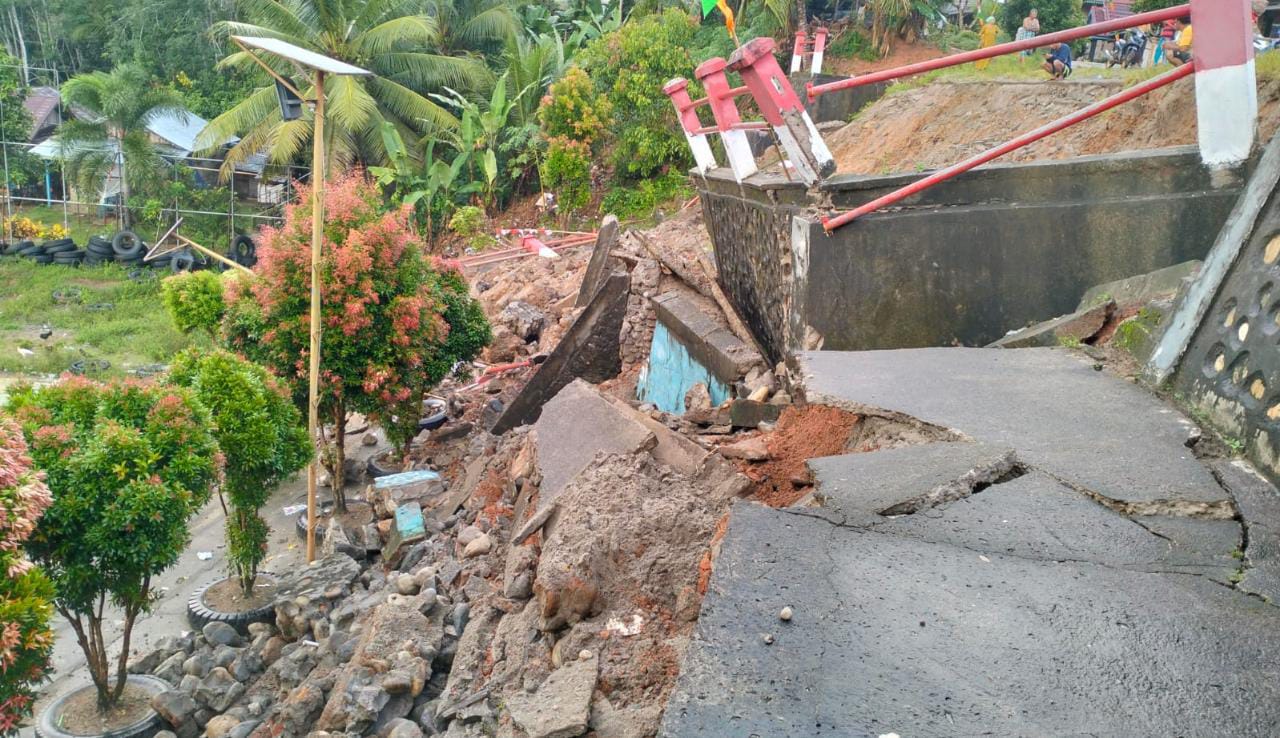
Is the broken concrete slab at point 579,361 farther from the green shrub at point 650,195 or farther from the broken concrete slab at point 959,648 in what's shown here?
the green shrub at point 650,195

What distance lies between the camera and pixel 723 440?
6.02 m

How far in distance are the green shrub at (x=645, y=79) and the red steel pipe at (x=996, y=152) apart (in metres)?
15.6

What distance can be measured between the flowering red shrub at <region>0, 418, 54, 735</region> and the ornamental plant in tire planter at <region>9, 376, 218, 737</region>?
1.31ft

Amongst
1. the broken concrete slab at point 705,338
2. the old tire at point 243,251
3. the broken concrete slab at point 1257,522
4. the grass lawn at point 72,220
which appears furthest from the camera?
the grass lawn at point 72,220

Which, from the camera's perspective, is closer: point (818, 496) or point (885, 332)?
point (818, 496)

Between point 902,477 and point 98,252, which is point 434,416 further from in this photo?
point 98,252

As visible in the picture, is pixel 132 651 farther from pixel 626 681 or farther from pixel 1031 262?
pixel 1031 262

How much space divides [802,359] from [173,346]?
61.8 feet

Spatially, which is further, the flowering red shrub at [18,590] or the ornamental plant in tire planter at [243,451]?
the ornamental plant in tire planter at [243,451]

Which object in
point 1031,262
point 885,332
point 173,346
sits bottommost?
point 173,346

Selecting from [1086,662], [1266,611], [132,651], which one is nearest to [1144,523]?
[1266,611]

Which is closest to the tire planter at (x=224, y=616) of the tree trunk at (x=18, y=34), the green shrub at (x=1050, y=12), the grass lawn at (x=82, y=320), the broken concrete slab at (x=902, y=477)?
the broken concrete slab at (x=902, y=477)

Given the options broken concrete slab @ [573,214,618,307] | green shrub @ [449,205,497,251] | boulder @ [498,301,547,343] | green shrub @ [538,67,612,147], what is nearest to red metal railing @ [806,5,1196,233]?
broken concrete slab @ [573,214,618,307]

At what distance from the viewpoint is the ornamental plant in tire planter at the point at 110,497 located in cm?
598
